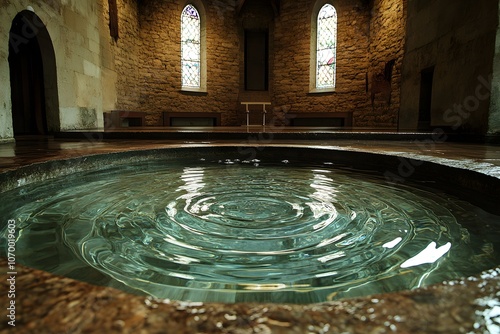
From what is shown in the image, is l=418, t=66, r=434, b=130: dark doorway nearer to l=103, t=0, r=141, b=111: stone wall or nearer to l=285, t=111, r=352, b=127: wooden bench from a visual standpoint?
l=285, t=111, r=352, b=127: wooden bench

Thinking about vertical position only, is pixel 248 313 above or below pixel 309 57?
below

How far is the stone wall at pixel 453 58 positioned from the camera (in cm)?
445

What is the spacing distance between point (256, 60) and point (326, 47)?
269 centimetres

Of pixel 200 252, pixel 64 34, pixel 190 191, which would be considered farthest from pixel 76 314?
pixel 64 34

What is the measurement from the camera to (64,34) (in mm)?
5746

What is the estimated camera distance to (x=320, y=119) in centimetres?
1209

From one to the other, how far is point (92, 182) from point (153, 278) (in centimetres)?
183

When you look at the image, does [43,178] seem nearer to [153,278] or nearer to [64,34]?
[153,278]

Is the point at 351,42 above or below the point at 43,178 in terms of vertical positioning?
above

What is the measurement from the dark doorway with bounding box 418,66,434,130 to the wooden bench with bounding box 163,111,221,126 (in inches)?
299

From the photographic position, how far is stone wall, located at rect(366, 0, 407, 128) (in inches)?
360

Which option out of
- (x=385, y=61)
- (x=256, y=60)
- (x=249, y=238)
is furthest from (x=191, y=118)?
(x=249, y=238)

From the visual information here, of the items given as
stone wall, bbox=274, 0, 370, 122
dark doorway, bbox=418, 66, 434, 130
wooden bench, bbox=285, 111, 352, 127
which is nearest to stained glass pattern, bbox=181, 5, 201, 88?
stone wall, bbox=274, 0, 370, 122

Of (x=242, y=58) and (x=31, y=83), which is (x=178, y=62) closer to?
(x=242, y=58)
